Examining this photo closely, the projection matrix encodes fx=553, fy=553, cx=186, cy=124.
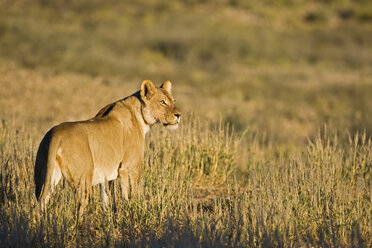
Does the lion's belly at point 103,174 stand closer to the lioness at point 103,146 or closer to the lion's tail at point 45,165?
the lioness at point 103,146

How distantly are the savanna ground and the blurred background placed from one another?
92mm

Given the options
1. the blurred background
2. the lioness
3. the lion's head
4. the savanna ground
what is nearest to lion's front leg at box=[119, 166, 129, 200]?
the lioness

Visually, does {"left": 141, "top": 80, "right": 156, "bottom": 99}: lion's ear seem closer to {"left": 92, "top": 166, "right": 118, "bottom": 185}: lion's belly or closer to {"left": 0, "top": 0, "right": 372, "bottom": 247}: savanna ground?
{"left": 0, "top": 0, "right": 372, "bottom": 247}: savanna ground

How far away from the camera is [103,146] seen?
19.0 ft

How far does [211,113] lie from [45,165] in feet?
39.0

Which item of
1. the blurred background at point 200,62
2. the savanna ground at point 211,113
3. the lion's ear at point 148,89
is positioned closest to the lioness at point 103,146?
the lion's ear at point 148,89

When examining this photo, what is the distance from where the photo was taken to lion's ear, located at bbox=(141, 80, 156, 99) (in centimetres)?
651

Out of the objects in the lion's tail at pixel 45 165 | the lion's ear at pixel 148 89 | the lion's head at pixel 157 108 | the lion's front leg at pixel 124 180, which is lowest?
the lion's front leg at pixel 124 180

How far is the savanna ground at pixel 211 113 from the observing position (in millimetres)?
5605

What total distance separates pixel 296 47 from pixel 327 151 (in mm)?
28464

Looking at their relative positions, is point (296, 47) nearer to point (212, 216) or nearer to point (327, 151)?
point (327, 151)

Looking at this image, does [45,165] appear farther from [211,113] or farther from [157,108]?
[211,113]

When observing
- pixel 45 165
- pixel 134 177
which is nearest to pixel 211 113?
pixel 134 177

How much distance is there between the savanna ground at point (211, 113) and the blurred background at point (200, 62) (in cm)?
9
